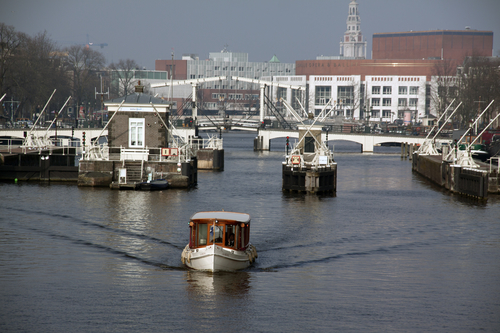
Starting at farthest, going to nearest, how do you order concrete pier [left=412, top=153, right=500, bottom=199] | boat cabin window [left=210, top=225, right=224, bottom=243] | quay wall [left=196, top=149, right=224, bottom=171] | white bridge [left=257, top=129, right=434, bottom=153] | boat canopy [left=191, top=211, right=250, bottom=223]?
white bridge [left=257, top=129, right=434, bottom=153]
quay wall [left=196, top=149, right=224, bottom=171]
concrete pier [left=412, top=153, right=500, bottom=199]
boat canopy [left=191, top=211, right=250, bottom=223]
boat cabin window [left=210, top=225, right=224, bottom=243]

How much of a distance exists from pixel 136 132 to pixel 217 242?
30.3 meters

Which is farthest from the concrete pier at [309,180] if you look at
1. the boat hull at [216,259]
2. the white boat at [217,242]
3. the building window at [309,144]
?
the white boat at [217,242]

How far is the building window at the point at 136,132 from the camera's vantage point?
187 ft

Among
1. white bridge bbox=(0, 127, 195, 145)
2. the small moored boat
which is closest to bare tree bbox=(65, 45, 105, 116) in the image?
white bridge bbox=(0, 127, 195, 145)

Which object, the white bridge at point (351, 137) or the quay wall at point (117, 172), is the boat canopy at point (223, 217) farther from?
the white bridge at point (351, 137)

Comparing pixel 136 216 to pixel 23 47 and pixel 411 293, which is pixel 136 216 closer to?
pixel 411 293

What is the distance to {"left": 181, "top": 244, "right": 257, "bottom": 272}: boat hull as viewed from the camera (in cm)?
2802

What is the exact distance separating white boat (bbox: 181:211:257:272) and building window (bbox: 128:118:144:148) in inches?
1149

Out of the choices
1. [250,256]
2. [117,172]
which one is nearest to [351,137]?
[117,172]

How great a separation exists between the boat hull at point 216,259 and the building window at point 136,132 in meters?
29.0

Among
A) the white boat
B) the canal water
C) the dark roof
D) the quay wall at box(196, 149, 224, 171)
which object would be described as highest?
the dark roof

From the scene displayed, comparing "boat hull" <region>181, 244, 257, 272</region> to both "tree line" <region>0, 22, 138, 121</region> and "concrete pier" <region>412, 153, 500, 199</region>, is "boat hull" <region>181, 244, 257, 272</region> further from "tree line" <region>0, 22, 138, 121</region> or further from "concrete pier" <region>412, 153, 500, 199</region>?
"tree line" <region>0, 22, 138, 121</region>

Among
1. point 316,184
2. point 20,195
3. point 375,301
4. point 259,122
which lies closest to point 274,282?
point 375,301

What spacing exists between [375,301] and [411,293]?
198 cm
